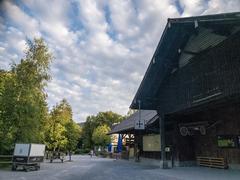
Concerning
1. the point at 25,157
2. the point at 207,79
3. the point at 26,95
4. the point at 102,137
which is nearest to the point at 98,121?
the point at 102,137

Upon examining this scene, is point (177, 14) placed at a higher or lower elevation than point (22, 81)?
higher

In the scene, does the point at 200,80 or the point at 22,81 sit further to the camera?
the point at 22,81

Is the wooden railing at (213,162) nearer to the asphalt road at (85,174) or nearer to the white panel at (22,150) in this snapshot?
the asphalt road at (85,174)

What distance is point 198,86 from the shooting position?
39.4 feet

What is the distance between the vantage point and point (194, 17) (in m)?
11.0

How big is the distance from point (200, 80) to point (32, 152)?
42.2 ft

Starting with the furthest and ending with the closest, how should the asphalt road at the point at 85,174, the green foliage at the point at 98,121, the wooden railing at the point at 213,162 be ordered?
the green foliage at the point at 98,121 < the wooden railing at the point at 213,162 < the asphalt road at the point at 85,174

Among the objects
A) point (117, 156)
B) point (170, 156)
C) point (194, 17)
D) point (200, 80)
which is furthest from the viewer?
point (117, 156)

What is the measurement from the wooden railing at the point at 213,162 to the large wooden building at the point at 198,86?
9.3 inches

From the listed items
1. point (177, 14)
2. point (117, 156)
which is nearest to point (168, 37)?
point (177, 14)

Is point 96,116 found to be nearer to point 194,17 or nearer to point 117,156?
point 117,156

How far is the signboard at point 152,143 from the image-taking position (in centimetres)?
2114

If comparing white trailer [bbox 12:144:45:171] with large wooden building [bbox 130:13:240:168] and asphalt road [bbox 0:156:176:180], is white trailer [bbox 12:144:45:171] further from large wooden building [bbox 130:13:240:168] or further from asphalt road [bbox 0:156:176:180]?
large wooden building [bbox 130:13:240:168]

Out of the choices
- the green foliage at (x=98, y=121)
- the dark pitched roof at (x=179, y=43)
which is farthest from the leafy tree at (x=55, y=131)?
the green foliage at (x=98, y=121)
